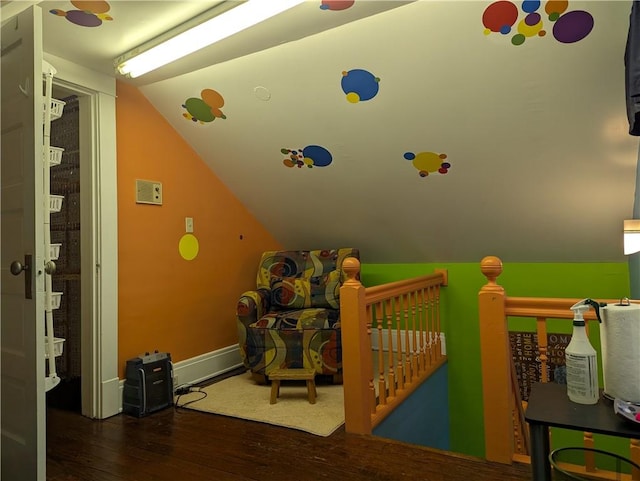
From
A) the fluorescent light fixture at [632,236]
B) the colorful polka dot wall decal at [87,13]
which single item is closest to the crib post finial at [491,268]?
the fluorescent light fixture at [632,236]

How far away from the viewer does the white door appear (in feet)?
5.41

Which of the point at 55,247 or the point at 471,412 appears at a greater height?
the point at 55,247

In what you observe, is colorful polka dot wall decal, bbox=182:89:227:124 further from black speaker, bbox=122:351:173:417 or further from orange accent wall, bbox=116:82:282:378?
black speaker, bbox=122:351:173:417

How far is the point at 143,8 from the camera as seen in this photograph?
2.03m

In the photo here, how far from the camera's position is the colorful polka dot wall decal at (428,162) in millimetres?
2828

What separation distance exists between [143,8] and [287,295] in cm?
224

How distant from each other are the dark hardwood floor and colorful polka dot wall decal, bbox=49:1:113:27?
2123 millimetres

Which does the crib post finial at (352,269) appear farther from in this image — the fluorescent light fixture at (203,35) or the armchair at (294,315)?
the fluorescent light fixture at (203,35)

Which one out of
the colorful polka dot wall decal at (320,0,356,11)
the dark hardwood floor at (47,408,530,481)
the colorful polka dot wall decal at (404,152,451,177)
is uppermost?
the colorful polka dot wall decal at (320,0,356,11)

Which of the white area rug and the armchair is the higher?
the armchair

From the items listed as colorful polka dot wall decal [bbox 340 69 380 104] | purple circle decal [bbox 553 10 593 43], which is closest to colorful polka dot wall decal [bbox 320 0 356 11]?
colorful polka dot wall decal [bbox 340 69 380 104]

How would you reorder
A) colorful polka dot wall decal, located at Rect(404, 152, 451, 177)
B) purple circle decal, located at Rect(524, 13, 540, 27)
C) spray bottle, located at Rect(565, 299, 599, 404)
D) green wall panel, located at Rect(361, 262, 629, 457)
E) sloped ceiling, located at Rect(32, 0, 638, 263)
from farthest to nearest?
green wall panel, located at Rect(361, 262, 629, 457) < colorful polka dot wall decal, located at Rect(404, 152, 451, 177) < sloped ceiling, located at Rect(32, 0, 638, 263) < purple circle decal, located at Rect(524, 13, 540, 27) < spray bottle, located at Rect(565, 299, 599, 404)

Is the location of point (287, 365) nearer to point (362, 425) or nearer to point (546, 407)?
point (362, 425)

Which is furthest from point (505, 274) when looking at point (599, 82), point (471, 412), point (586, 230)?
point (599, 82)
